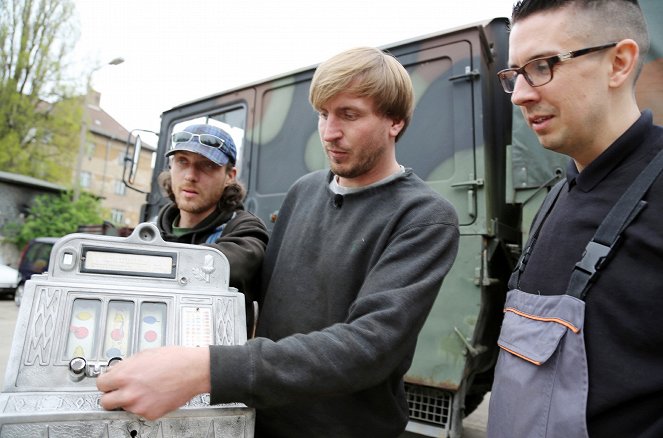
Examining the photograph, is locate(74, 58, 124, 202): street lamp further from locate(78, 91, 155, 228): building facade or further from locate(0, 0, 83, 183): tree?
locate(78, 91, 155, 228): building facade

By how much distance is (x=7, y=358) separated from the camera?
5.62 metres

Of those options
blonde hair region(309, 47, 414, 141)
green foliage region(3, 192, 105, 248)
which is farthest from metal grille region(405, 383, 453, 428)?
green foliage region(3, 192, 105, 248)

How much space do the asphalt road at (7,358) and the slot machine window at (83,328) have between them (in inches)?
35.1

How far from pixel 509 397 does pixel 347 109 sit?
81 cm

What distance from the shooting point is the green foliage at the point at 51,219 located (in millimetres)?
16359

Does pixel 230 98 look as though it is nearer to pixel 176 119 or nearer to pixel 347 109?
pixel 176 119

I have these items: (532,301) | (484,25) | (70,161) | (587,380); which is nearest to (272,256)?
(532,301)

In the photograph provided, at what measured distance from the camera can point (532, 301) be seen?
3.91ft

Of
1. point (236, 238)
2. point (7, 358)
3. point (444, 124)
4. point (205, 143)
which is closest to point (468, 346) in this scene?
point (444, 124)

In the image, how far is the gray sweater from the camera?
105 centimetres

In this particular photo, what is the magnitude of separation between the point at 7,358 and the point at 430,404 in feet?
15.8

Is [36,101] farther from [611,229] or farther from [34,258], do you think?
[611,229]

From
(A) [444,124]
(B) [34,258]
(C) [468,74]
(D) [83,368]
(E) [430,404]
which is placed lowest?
(E) [430,404]

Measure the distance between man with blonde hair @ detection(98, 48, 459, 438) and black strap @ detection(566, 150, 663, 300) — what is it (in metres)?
0.30
